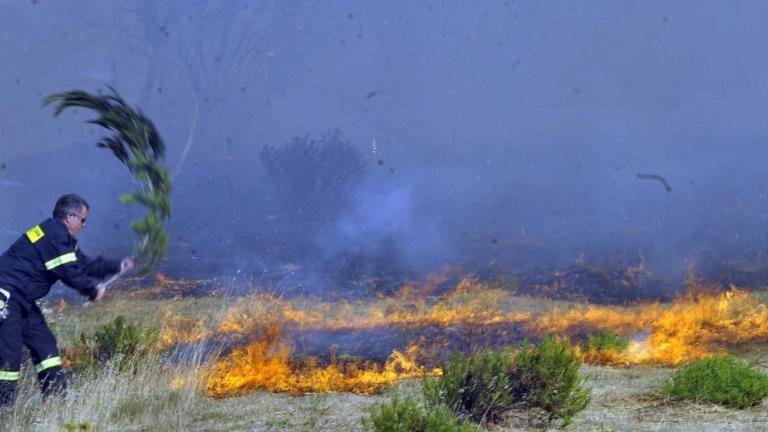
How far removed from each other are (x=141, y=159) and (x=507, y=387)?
3513 mm

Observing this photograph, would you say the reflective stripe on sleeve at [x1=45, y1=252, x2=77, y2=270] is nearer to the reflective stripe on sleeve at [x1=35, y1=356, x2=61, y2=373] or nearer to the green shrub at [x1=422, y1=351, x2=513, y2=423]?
the reflective stripe on sleeve at [x1=35, y1=356, x2=61, y2=373]

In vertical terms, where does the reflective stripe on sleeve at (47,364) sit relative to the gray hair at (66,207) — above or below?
below

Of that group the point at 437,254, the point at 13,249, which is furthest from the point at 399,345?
the point at 437,254

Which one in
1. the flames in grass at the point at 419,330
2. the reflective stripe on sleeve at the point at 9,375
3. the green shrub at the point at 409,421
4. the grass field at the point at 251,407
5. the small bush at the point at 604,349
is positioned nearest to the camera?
the green shrub at the point at 409,421

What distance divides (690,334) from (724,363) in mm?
3624

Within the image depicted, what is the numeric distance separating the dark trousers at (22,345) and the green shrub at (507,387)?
3041mm

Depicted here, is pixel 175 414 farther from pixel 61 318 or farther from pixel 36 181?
pixel 36 181

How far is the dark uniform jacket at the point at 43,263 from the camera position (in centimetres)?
714

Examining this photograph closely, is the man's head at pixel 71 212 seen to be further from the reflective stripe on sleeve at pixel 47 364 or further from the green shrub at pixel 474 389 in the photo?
the green shrub at pixel 474 389

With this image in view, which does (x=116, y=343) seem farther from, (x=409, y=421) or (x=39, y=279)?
(x=409, y=421)

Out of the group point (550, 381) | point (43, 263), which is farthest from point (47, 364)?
point (550, 381)

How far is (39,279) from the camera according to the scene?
23.8ft

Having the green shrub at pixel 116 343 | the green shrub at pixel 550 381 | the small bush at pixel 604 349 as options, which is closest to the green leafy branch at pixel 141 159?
the green shrub at pixel 116 343

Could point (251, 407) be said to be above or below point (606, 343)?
above
